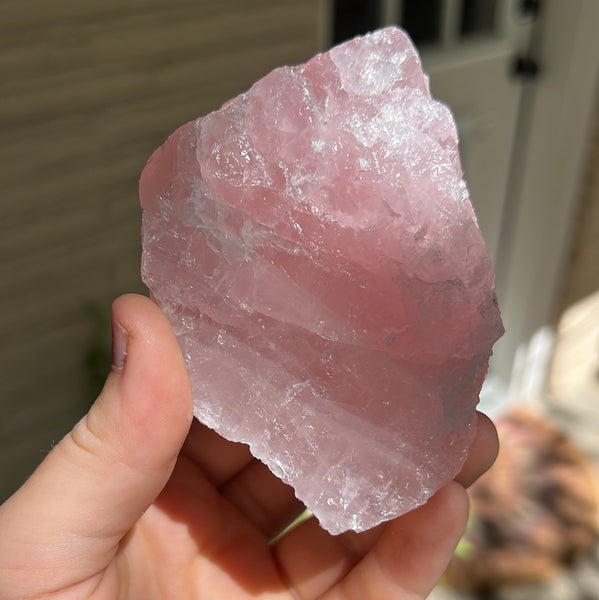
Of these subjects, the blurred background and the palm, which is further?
the blurred background

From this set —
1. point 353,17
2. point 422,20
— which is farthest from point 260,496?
point 422,20

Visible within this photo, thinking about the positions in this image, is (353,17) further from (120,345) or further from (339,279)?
(120,345)

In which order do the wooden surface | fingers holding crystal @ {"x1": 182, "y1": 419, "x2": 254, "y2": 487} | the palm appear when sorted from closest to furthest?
1. the palm
2. fingers holding crystal @ {"x1": 182, "y1": 419, "x2": 254, "y2": 487}
3. the wooden surface

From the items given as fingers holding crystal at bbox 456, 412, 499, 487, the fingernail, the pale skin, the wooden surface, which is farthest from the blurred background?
fingers holding crystal at bbox 456, 412, 499, 487

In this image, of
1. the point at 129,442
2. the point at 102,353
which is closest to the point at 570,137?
the point at 102,353

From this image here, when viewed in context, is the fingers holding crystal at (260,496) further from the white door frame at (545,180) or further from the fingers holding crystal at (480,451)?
the white door frame at (545,180)

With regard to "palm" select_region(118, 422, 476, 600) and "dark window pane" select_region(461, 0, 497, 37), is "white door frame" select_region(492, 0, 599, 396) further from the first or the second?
"palm" select_region(118, 422, 476, 600)
